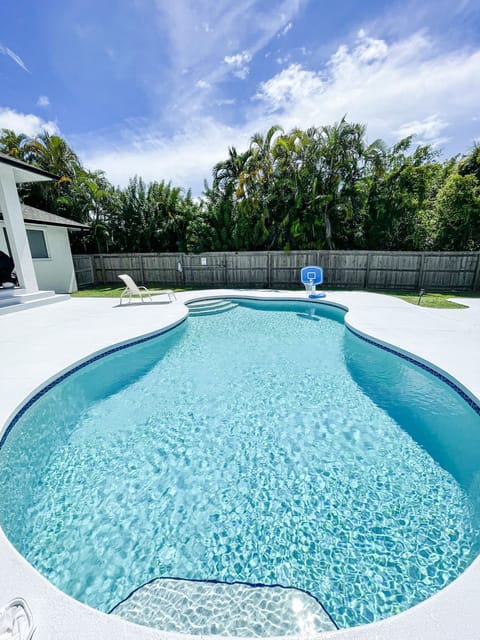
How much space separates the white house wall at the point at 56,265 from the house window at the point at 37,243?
0.11 metres

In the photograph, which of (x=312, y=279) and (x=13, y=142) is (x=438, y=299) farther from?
(x=13, y=142)

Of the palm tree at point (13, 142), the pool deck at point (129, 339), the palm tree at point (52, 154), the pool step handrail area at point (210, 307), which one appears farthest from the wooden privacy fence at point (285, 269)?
the palm tree at point (13, 142)

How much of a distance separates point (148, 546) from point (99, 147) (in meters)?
19.1

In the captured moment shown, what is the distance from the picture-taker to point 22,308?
8.36 metres

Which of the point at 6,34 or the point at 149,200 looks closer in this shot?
the point at 6,34

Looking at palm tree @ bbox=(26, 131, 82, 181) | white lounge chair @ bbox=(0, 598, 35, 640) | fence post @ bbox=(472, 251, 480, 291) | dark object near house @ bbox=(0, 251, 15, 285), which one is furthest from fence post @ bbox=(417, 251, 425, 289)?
palm tree @ bbox=(26, 131, 82, 181)

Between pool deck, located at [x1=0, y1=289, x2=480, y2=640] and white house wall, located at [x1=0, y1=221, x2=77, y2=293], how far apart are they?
279 cm

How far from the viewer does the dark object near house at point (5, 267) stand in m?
9.20

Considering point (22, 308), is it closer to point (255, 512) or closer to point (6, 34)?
point (6, 34)

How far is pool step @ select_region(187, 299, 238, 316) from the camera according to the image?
9781 mm

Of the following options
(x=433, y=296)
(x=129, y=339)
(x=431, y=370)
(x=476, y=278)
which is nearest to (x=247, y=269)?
(x=433, y=296)

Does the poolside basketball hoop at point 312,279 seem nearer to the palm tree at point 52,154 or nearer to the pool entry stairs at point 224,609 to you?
the pool entry stairs at point 224,609

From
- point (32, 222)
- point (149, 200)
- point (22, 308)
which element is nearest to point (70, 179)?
point (149, 200)

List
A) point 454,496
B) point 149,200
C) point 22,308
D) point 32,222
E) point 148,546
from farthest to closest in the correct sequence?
point 149,200 → point 32,222 → point 22,308 → point 454,496 → point 148,546
